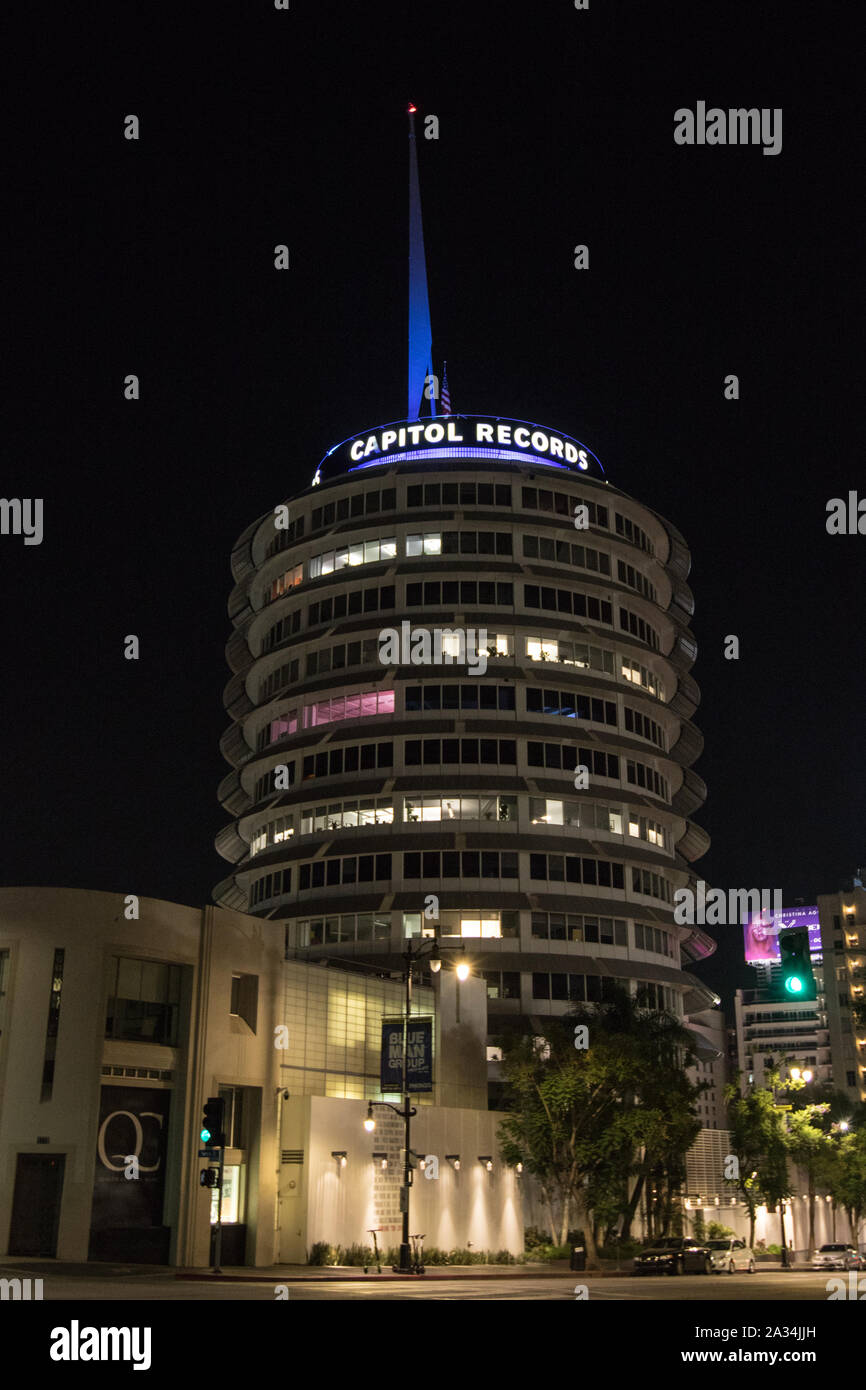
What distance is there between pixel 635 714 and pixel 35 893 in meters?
57.2

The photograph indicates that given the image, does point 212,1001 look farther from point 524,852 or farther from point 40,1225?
point 524,852

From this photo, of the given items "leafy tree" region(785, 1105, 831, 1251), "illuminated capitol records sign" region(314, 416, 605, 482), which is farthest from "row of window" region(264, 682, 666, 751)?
"leafy tree" region(785, 1105, 831, 1251)

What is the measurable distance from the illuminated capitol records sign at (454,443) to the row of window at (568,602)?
10.9 meters

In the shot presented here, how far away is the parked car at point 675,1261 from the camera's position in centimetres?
5153

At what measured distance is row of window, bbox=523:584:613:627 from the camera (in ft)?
305

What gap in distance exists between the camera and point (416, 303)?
431 ft

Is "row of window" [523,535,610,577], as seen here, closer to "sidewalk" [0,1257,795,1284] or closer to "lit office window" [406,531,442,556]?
"lit office window" [406,531,442,556]

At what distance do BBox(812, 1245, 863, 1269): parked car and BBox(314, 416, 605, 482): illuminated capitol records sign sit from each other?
182ft

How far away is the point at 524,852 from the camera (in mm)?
86312

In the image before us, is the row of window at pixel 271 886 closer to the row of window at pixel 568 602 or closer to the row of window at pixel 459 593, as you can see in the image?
the row of window at pixel 459 593

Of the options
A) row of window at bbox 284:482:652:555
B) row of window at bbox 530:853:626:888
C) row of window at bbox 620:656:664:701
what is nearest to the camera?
row of window at bbox 530:853:626:888


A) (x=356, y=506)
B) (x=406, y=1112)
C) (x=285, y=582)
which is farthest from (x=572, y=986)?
(x=406, y=1112)

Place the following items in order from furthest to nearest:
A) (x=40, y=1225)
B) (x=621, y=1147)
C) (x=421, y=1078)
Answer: (x=621, y=1147) < (x=421, y=1078) < (x=40, y=1225)
